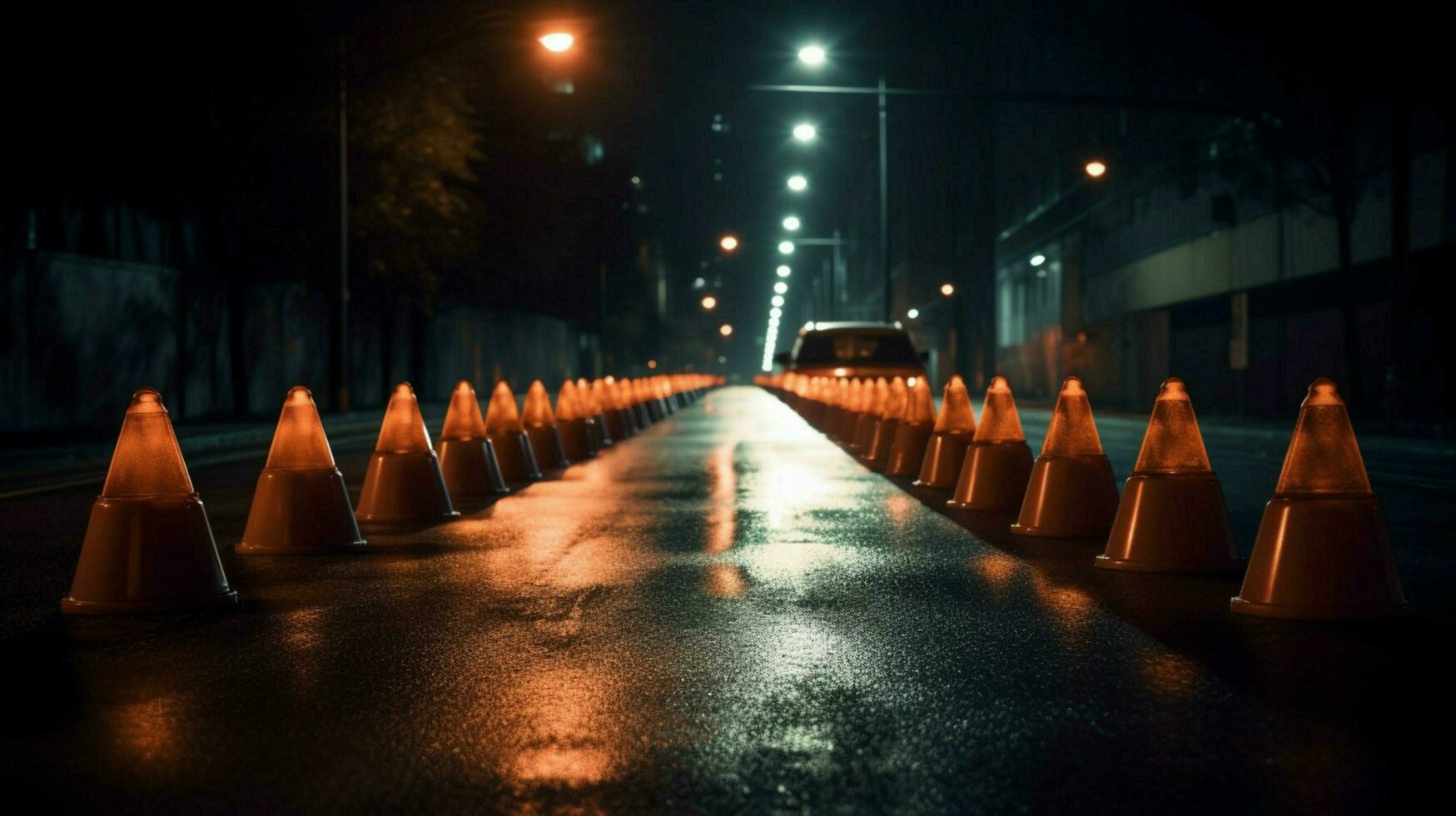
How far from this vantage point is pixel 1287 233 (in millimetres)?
33562

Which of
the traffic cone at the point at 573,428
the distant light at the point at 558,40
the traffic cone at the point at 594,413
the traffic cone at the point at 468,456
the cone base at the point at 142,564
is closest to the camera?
the cone base at the point at 142,564

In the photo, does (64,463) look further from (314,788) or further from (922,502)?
(314,788)

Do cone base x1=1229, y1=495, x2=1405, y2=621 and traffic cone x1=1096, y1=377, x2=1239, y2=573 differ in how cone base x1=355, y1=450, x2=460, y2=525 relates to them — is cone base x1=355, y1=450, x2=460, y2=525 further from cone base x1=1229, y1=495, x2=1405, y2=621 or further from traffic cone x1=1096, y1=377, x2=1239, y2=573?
cone base x1=1229, y1=495, x2=1405, y2=621

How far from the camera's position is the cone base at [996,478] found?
12.2 meters

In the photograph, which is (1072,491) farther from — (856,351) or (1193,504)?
(856,351)

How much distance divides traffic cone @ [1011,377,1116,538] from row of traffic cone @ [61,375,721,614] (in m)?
4.18

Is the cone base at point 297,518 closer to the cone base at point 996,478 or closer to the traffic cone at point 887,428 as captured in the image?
the cone base at point 996,478

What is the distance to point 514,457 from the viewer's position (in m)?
16.0

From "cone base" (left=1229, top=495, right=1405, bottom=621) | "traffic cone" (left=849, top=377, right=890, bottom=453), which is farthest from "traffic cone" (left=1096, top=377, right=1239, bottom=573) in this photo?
"traffic cone" (left=849, top=377, right=890, bottom=453)

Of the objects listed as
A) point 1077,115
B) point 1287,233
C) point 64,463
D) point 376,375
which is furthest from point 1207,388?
point 64,463

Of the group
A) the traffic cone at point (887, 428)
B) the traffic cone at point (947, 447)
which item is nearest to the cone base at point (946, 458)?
the traffic cone at point (947, 447)

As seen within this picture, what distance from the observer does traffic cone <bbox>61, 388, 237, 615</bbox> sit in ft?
24.2

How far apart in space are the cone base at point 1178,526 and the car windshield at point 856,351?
22.1 m

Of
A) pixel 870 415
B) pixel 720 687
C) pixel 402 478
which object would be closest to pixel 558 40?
pixel 870 415
